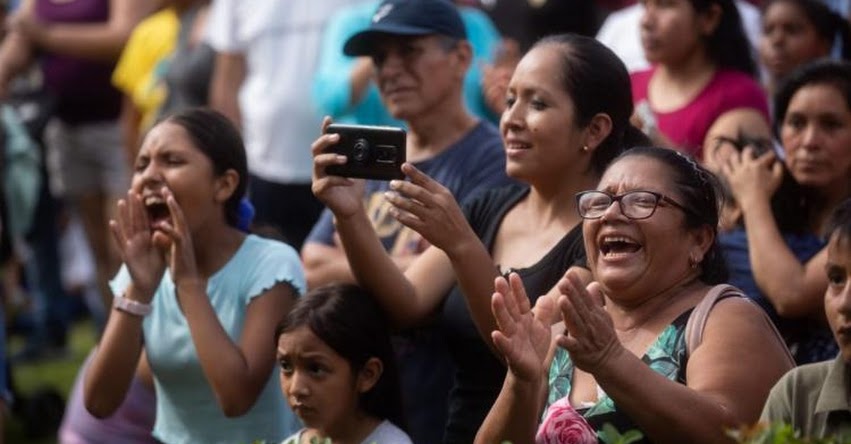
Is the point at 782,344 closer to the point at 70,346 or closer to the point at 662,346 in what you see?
the point at 662,346

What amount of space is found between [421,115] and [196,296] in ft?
3.90

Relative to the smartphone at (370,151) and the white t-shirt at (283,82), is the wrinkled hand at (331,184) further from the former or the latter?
the white t-shirt at (283,82)

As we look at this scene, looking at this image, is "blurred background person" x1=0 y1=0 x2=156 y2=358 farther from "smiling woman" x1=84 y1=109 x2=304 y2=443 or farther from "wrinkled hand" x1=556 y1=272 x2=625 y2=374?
"wrinkled hand" x1=556 y1=272 x2=625 y2=374

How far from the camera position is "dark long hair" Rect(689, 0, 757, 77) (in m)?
6.84

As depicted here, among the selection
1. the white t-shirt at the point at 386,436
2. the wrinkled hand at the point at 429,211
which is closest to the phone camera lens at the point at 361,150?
the wrinkled hand at the point at 429,211

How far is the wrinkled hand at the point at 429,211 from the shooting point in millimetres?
4945

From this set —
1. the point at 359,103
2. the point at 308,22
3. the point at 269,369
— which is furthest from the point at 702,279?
the point at 308,22

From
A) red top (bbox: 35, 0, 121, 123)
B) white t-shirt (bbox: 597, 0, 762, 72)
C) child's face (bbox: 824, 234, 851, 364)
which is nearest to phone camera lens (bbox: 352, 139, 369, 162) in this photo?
child's face (bbox: 824, 234, 851, 364)

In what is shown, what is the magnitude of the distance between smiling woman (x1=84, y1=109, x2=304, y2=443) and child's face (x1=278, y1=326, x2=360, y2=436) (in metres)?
0.24

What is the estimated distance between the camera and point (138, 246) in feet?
18.6

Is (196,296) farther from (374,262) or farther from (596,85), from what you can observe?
(596,85)

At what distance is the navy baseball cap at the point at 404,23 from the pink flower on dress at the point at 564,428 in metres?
2.09

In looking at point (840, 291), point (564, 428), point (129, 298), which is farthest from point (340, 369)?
point (840, 291)

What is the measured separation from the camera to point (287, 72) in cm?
857
